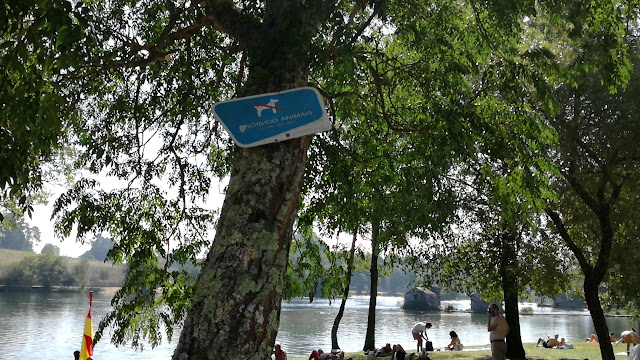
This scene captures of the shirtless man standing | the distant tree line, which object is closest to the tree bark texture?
the shirtless man standing

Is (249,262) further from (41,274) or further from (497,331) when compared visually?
(41,274)

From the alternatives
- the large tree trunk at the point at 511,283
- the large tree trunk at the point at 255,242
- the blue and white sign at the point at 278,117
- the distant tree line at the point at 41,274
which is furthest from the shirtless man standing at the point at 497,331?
the distant tree line at the point at 41,274

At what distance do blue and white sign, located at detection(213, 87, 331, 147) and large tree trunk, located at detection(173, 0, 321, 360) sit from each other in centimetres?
10

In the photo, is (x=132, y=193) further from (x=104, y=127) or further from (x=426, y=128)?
(x=426, y=128)

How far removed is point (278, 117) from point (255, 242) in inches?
28.4

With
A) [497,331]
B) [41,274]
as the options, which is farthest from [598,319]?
[41,274]

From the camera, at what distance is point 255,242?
304 centimetres

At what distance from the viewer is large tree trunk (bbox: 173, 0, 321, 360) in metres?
2.84

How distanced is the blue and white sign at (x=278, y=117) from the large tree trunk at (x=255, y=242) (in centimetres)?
10

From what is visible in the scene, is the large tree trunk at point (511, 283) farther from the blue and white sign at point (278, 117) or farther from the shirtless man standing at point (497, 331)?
the blue and white sign at point (278, 117)

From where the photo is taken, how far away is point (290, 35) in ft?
11.9

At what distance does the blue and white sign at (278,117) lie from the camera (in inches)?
126

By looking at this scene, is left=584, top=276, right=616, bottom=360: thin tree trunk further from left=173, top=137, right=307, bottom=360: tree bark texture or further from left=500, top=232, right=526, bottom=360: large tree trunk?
left=173, top=137, right=307, bottom=360: tree bark texture

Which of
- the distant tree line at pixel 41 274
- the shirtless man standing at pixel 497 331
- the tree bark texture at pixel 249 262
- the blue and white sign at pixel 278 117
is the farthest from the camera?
the distant tree line at pixel 41 274
